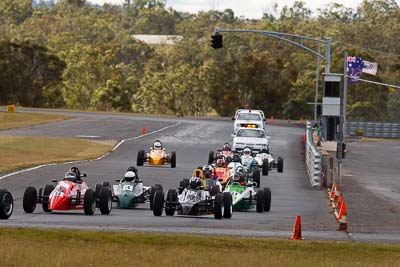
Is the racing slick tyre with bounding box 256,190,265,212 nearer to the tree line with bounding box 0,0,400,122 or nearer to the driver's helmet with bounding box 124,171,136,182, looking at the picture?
the driver's helmet with bounding box 124,171,136,182

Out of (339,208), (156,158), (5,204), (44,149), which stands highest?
(5,204)

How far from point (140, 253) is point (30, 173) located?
22.7 metres

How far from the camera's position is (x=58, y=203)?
24766 millimetres

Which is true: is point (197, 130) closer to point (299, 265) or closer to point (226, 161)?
point (226, 161)

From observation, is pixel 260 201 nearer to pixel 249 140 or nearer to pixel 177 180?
pixel 177 180

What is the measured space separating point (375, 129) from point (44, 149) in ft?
143

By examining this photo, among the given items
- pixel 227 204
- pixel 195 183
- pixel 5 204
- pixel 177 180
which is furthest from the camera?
pixel 177 180

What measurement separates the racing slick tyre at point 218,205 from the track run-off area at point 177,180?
0.20 metres

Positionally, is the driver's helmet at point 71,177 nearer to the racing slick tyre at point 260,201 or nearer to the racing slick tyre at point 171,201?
the racing slick tyre at point 171,201

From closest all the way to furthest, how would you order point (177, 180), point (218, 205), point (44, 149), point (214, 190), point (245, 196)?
1. point (218, 205)
2. point (214, 190)
3. point (245, 196)
4. point (177, 180)
5. point (44, 149)

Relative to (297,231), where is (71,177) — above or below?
above

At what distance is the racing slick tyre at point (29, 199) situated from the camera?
24.7 meters

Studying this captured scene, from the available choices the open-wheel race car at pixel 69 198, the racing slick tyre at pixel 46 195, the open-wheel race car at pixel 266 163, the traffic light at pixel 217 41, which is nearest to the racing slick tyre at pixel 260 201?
the open-wheel race car at pixel 69 198

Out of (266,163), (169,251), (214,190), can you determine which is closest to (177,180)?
(266,163)
